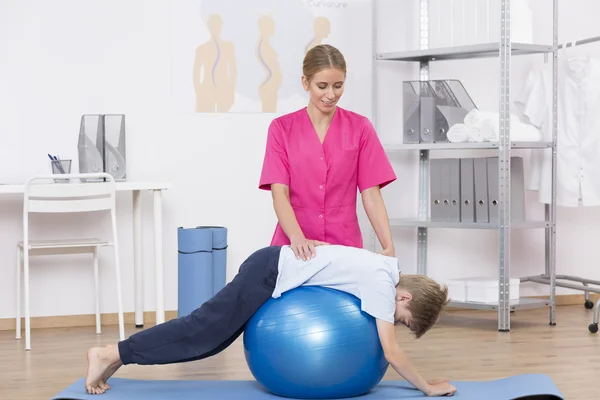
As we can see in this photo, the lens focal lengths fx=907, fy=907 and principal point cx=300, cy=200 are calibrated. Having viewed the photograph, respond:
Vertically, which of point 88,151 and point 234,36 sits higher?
point 234,36

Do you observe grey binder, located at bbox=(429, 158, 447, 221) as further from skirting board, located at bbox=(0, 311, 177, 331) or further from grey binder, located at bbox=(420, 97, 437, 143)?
skirting board, located at bbox=(0, 311, 177, 331)

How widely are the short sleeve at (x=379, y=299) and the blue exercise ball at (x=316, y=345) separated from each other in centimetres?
3

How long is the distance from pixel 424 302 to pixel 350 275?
9.0 inches

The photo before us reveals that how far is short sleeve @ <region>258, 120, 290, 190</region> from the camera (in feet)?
9.96

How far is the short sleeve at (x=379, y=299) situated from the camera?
259 centimetres

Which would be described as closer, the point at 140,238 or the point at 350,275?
the point at 350,275

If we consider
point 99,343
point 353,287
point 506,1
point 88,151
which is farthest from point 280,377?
point 506,1

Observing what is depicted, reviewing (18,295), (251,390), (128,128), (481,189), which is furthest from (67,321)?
(481,189)

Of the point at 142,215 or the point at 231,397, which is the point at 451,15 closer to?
the point at 142,215

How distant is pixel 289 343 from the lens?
2.59m

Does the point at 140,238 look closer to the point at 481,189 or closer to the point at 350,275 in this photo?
the point at 481,189

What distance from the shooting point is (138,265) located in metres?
4.52

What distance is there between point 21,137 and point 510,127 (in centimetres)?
237

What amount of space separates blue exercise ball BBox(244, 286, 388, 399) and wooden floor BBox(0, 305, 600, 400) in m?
0.59
